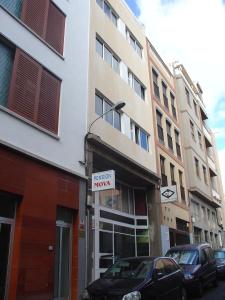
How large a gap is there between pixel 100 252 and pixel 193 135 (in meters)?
20.4

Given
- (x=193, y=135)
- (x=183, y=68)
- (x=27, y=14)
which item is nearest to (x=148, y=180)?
(x=27, y=14)

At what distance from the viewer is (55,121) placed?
13.1 meters

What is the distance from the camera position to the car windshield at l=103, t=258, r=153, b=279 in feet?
31.6

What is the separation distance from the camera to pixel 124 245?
1844 centimetres

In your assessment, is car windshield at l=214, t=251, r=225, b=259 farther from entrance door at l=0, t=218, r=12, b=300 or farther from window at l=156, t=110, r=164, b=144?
entrance door at l=0, t=218, r=12, b=300

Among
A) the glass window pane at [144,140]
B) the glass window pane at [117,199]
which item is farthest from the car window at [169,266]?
the glass window pane at [144,140]

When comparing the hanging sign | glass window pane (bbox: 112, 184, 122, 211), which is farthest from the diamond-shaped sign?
the hanging sign

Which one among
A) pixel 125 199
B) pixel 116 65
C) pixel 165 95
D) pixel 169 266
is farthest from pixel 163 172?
pixel 169 266

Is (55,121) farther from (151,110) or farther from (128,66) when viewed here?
(151,110)

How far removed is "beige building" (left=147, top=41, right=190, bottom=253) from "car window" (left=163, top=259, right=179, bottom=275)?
922 cm

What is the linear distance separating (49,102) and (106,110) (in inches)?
193

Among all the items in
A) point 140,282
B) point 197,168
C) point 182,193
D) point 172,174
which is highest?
point 197,168

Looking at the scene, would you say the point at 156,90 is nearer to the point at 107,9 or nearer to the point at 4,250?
the point at 107,9

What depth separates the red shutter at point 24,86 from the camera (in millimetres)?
11359
